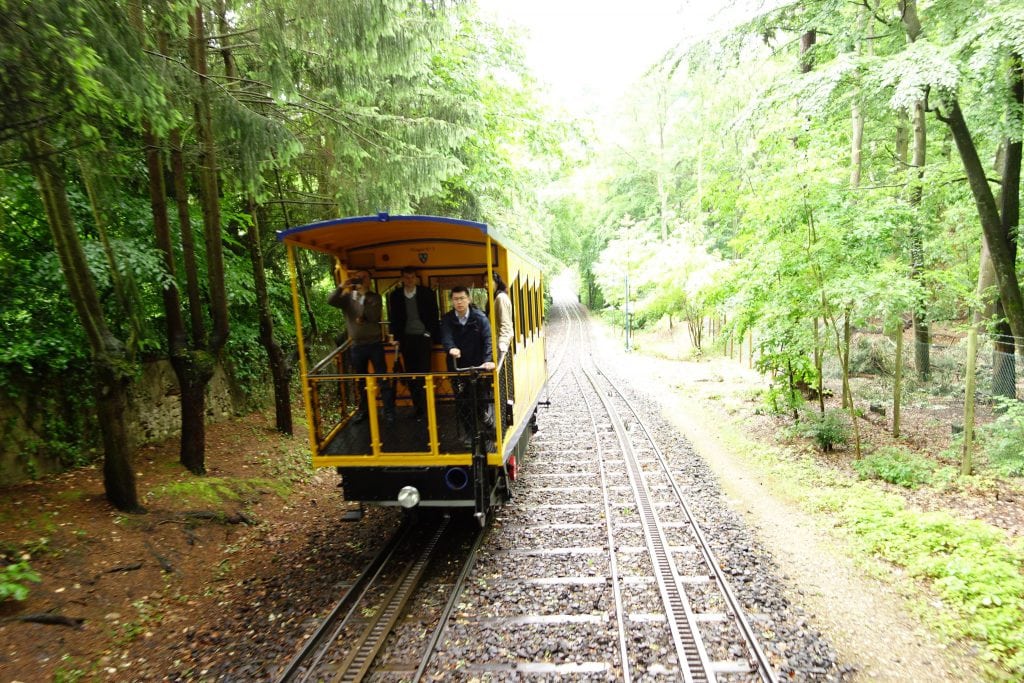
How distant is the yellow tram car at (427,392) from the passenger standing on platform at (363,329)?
11cm

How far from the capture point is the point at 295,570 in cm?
532

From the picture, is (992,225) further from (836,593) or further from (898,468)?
(836,593)

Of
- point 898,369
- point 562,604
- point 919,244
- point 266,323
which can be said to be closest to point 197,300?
point 266,323

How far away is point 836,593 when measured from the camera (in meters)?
4.68

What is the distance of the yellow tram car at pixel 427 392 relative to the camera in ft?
16.7

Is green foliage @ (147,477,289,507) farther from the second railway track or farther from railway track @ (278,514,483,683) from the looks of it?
the second railway track

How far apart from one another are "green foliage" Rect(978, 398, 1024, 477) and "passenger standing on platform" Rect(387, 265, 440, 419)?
762 cm

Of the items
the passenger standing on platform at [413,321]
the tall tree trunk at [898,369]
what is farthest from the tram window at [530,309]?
the tall tree trunk at [898,369]

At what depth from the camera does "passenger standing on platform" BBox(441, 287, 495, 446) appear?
5.36m

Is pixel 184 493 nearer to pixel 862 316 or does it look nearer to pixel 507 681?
pixel 507 681

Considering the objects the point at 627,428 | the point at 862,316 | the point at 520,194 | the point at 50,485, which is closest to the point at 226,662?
the point at 50,485

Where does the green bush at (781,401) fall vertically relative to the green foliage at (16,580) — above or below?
below

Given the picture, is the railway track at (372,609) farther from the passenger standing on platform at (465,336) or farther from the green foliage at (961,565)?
the green foliage at (961,565)

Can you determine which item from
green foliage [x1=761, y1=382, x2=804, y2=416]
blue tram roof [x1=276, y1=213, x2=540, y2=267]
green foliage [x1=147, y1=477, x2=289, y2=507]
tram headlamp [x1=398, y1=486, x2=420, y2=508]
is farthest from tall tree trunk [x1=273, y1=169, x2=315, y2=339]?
green foliage [x1=761, y1=382, x2=804, y2=416]
